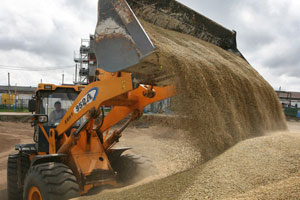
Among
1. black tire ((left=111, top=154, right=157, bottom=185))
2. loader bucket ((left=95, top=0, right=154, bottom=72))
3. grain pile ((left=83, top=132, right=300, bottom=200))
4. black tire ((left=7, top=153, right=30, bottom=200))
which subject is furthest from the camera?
black tire ((left=7, top=153, right=30, bottom=200))

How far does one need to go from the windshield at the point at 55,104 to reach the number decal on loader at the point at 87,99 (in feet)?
3.47

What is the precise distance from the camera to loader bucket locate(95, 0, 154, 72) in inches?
128

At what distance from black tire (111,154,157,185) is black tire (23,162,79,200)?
1373 millimetres

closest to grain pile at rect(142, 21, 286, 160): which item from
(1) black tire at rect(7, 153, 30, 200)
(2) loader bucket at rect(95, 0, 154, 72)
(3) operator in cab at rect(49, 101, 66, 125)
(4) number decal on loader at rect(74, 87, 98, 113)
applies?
(2) loader bucket at rect(95, 0, 154, 72)

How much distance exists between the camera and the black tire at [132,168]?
194 inches

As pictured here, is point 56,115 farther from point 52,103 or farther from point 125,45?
point 125,45

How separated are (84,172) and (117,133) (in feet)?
3.19

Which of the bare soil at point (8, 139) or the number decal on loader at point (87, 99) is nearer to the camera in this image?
the number decal on loader at point (87, 99)

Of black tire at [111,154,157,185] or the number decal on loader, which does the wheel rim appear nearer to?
the number decal on loader

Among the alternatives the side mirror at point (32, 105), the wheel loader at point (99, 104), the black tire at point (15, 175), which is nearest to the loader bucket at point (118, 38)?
the wheel loader at point (99, 104)

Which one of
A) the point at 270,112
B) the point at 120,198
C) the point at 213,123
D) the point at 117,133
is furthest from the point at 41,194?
the point at 270,112

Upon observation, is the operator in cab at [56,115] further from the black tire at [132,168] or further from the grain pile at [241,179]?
the grain pile at [241,179]

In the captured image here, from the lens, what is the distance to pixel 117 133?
16.2ft

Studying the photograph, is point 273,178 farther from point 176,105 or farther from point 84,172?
point 84,172
